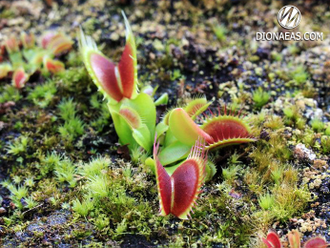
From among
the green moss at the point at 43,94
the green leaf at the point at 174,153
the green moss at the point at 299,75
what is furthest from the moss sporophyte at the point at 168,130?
the green moss at the point at 299,75

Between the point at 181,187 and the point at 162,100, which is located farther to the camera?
the point at 162,100

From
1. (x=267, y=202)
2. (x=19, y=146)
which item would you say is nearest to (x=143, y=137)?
(x=267, y=202)

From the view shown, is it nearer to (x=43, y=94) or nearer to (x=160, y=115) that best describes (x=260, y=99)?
(x=160, y=115)

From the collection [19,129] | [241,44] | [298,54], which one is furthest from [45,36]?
[298,54]

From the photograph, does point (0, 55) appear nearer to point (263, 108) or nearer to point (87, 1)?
point (87, 1)

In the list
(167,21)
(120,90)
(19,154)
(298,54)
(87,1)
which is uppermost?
(87,1)

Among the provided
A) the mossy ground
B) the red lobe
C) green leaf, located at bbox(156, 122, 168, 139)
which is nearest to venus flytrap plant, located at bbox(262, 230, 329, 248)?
the mossy ground

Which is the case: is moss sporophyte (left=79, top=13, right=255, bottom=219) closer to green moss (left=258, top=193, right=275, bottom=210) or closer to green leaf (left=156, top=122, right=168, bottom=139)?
green leaf (left=156, top=122, right=168, bottom=139)
